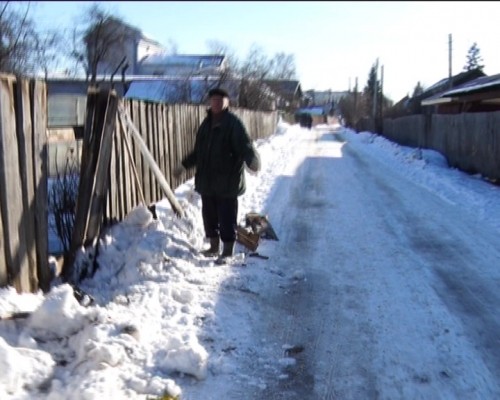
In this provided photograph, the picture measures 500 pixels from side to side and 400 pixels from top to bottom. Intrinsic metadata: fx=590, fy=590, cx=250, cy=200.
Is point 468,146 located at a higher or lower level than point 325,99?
lower

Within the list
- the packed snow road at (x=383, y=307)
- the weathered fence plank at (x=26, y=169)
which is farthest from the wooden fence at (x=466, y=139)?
the weathered fence plank at (x=26, y=169)

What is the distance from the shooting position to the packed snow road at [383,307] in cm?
390

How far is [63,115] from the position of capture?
15.5 metres

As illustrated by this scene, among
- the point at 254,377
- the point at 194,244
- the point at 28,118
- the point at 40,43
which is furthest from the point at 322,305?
the point at 40,43

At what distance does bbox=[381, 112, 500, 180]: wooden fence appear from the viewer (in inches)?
557

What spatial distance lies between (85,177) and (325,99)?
455 ft

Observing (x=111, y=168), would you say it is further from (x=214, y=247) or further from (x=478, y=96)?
(x=478, y=96)

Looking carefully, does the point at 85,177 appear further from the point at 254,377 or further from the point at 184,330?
the point at 254,377

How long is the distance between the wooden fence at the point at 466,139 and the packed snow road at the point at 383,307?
4927 mm

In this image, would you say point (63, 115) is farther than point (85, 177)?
Yes

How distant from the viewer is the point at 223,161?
250 inches

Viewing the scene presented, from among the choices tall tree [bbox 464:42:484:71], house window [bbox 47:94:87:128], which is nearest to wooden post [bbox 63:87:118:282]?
house window [bbox 47:94:87:128]

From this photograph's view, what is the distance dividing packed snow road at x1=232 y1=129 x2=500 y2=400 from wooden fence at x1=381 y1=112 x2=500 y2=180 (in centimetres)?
493

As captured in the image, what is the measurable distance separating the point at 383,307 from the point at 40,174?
3102 millimetres
